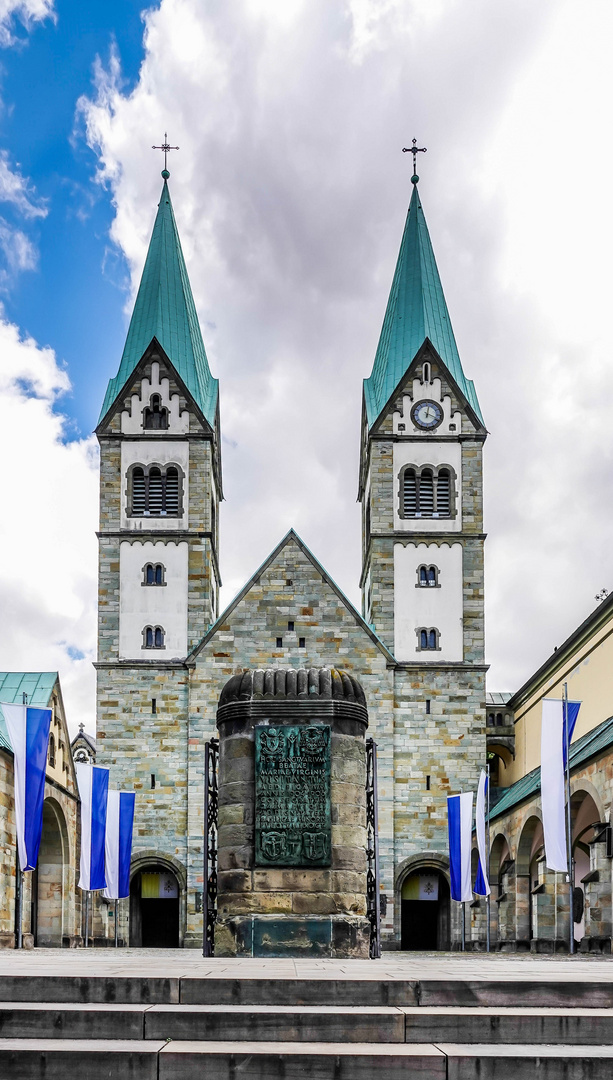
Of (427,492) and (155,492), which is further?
(427,492)

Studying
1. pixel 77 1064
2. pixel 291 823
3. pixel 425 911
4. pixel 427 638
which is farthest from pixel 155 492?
pixel 77 1064

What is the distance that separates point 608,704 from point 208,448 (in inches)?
644

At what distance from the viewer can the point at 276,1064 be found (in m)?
8.08

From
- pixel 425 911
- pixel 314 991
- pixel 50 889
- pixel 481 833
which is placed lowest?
pixel 425 911

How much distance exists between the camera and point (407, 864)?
42281mm

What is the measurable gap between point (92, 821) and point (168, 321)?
22.3 m

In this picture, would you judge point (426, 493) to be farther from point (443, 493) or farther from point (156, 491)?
point (156, 491)

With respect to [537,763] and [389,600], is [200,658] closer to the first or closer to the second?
[389,600]

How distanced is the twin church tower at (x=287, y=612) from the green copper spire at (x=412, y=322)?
4.9 inches

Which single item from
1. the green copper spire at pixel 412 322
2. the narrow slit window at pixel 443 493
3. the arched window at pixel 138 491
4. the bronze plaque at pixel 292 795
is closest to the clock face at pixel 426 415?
the green copper spire at pixel 412 322

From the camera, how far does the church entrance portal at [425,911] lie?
141 feet

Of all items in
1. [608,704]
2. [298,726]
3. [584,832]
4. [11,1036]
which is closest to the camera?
[11,1036]

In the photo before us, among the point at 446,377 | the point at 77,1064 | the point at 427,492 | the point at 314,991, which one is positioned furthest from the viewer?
the point at 446,377

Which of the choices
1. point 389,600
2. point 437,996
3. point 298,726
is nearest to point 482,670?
point 389,600
